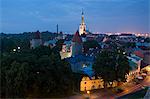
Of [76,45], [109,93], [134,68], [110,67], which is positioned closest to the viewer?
[109,93]

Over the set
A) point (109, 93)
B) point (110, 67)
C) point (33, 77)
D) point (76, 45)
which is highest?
point (76, 45)

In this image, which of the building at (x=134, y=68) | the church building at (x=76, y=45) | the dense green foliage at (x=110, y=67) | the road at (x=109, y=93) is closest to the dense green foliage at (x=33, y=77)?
the road at (x=109, y=93)

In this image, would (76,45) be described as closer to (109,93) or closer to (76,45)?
(76,45)

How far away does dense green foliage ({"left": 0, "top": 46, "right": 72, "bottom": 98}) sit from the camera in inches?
642

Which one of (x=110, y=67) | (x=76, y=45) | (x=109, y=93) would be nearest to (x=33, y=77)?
(x=109, y=93)

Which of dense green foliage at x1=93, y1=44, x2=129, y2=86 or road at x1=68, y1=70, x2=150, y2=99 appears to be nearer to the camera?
road at x1=68, y1=70, x2=150, y2=99

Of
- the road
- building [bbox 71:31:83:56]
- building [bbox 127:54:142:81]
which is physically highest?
building [bbox 71:31:83:56]

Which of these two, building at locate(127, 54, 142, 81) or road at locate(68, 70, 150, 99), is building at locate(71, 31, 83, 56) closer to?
building at locate(127, 54, 142, 81)

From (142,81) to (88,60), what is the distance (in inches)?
211

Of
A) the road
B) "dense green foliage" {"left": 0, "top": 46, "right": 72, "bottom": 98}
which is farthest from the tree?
"dense green foliage" {"left": 0, "top": 46, "right": 72, "bottom": 98}

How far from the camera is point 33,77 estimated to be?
16688 mm

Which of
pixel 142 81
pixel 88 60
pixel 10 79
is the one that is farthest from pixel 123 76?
pixel 10 79

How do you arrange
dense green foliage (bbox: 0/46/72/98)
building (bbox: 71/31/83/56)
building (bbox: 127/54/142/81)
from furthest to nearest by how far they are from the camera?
building (bbox: 71/31/83/56) < building (bbox: 127/54/142/81) < dense green foliage (bbox: 0/46/72/98)

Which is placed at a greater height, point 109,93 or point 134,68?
point 134,68
